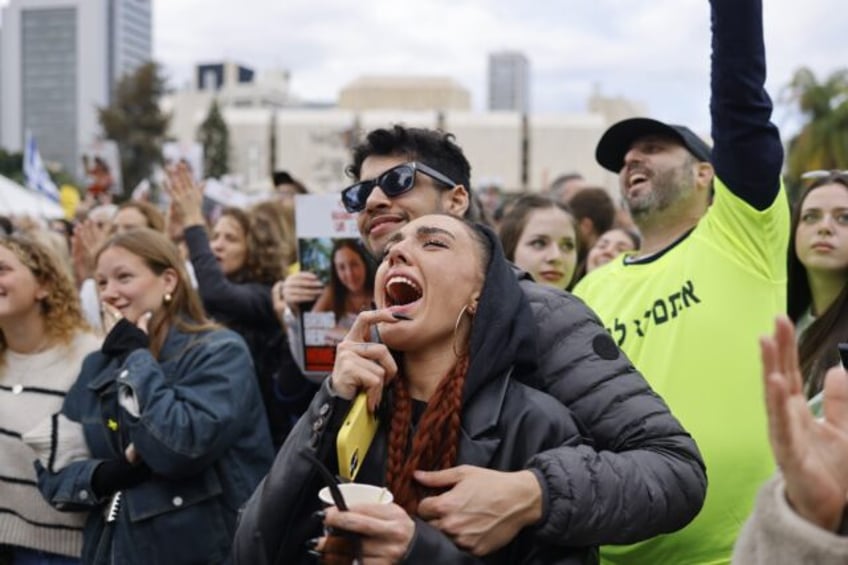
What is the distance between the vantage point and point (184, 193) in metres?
4.96

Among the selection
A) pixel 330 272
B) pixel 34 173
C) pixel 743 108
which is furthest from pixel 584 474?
pixel 34 173

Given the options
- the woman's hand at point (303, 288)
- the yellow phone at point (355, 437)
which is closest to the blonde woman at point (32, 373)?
the woman's hand at point (303, 288)

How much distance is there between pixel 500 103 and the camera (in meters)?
190

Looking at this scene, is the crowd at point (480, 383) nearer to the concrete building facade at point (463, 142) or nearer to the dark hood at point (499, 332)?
the dark hood at point (499, 332)

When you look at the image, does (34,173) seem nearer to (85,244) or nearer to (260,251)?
(85,244)

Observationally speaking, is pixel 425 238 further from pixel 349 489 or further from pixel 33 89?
pixel 33 89

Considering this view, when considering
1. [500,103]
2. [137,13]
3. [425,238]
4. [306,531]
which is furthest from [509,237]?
[500,103]

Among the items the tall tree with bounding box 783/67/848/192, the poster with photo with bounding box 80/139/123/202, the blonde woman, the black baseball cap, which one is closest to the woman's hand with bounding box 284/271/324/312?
the blonde woman

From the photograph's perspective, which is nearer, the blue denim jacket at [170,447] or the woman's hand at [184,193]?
the blue denim jacket at [170,447]

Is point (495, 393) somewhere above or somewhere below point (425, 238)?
below

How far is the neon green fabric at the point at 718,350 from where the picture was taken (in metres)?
2.44

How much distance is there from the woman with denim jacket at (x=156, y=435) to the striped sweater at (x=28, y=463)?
0.13 m

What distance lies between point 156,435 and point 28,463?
665mm

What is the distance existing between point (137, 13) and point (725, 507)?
174m
